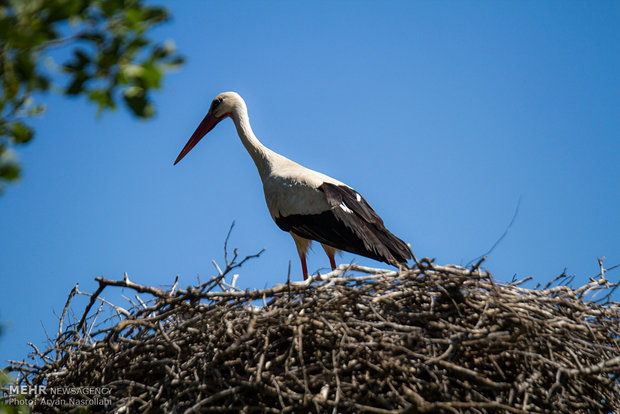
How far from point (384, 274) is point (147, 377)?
1.30 metres

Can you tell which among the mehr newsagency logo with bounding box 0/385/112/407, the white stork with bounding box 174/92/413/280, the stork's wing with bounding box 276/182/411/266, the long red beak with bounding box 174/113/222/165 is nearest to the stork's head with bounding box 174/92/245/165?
the long red beak with bounding box 174/113/222/165

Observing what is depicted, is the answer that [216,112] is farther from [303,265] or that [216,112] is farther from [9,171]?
[9,171]

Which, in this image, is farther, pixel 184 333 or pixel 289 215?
pixel 289 215

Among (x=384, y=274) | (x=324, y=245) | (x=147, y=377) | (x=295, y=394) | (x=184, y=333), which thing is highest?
(x=324, y=245)

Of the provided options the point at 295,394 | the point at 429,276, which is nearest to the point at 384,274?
the point at 429,276

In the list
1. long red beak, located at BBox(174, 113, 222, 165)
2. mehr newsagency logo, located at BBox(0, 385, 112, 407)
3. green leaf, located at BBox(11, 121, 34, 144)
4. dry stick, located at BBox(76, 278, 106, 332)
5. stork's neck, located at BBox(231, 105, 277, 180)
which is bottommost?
mehr newsagency logo, located at BBox(0, 385, 112, 407)

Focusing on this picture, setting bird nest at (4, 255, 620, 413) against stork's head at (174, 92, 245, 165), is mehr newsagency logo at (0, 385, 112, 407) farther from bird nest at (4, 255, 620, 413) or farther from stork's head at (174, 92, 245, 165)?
stork's head at (174, 92, 245, 165)

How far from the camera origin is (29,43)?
4.20ft

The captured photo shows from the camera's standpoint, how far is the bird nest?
253 cm

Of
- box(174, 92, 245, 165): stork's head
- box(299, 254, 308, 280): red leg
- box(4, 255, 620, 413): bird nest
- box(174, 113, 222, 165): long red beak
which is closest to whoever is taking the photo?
box(4, 255, 620, 413): bird nest

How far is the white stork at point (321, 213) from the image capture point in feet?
14.0

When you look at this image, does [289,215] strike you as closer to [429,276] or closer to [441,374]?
[429,276]

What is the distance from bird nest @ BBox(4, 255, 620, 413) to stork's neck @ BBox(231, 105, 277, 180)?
7.68 ft

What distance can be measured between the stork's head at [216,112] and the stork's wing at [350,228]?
1.60m
